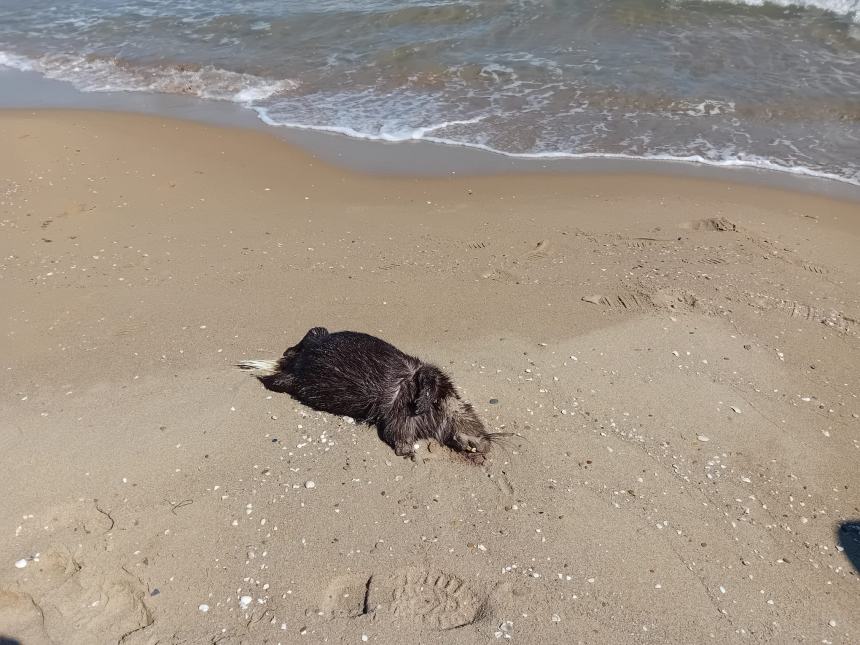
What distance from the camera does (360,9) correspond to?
48.0 ft

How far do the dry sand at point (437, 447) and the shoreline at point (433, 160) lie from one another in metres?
0.46

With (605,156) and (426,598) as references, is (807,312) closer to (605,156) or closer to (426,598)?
(605,156)

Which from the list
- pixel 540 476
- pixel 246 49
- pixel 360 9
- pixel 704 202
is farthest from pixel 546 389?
pixel 360 9

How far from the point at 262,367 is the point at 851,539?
4.07 metres

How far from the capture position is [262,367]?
5223 mm

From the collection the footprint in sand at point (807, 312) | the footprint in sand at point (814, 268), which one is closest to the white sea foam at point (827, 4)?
the footprint in sand at point (814, 268)

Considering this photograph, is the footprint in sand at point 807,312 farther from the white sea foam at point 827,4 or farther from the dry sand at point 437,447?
the white sea foam at point 827,4

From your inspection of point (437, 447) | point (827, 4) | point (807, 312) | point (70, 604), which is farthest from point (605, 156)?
point (827, 4)

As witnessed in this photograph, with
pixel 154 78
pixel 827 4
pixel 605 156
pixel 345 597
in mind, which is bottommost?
pixel 345 597

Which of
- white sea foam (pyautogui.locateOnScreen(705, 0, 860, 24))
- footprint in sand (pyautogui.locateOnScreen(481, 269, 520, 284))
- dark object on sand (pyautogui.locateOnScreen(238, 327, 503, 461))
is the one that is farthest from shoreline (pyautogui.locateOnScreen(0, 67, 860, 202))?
white sea foam (pyautogui.locateOnScreen(705, 0, 860, 24))

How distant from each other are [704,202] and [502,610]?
5.84 meters

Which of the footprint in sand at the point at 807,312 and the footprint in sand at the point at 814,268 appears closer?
the footprint in sand at the point at 807,312

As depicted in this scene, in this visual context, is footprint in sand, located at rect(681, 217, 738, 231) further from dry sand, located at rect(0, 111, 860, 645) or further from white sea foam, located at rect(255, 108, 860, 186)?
white sea foam, located at rect(255, 108, 860, 186)

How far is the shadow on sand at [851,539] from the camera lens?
3896 mm
